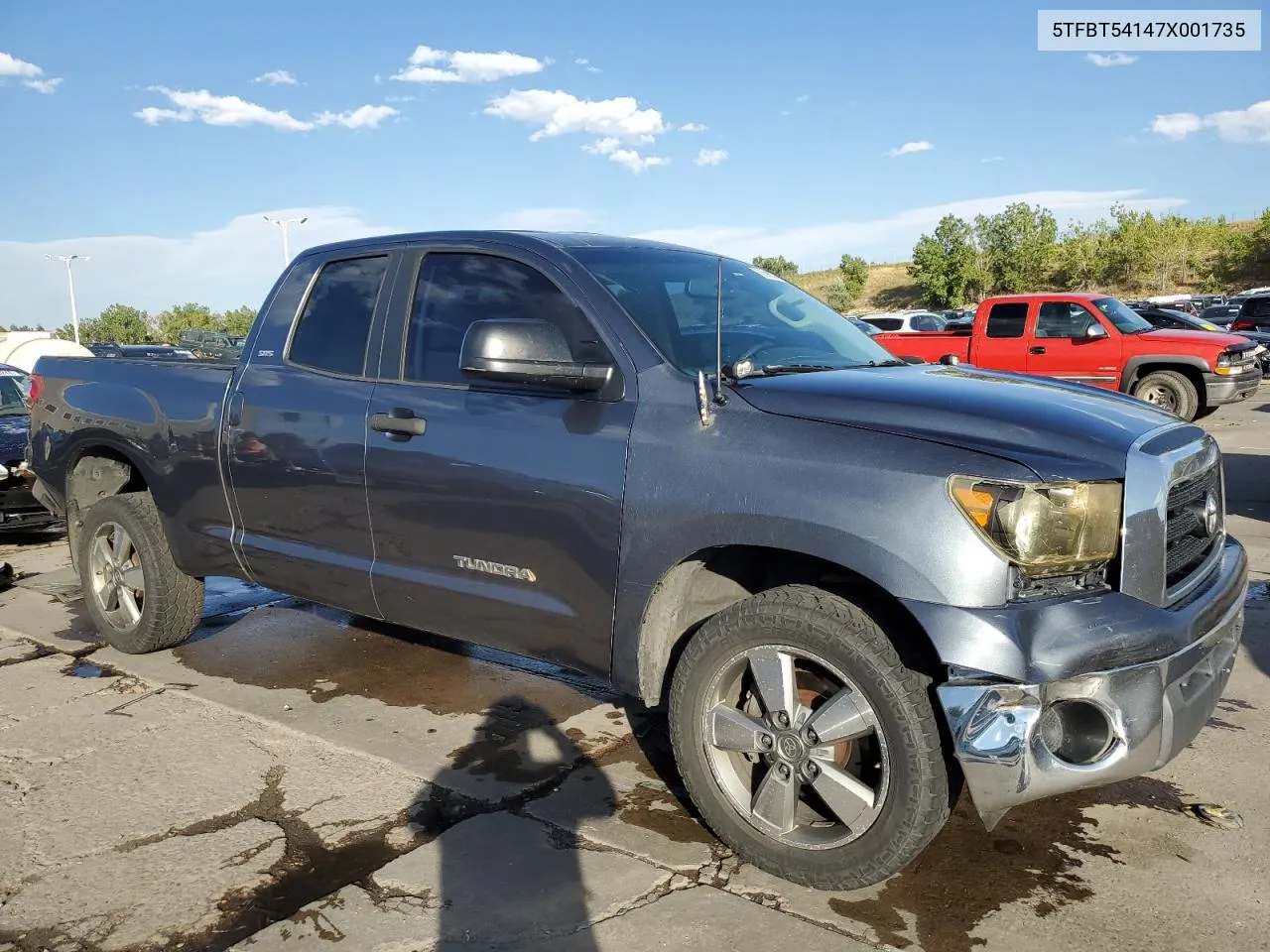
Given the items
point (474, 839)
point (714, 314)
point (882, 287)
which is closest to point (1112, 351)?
point (714, 314)

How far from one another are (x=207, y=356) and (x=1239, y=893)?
4738 millimetres

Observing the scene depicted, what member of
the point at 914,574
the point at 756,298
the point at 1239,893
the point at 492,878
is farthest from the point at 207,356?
the point at 1239,893

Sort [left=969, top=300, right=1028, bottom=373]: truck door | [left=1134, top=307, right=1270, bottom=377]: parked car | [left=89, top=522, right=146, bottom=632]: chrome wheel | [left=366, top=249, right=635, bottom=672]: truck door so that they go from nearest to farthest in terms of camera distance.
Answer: [left=366, top=249, right=635, bottom=672]: truck door
[left=89, top=522, right=146, bottom=632]: chrome wheel
[left=969, top=300, right=1028, bottom=373]: truck door
[left=1134, top=307, right=1270, bottom=377]: parked car

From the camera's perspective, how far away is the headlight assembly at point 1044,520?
8.19 feet

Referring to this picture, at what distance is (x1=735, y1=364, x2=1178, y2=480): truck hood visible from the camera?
8.48 ft

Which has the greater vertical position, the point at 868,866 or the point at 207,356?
the point at 207,356

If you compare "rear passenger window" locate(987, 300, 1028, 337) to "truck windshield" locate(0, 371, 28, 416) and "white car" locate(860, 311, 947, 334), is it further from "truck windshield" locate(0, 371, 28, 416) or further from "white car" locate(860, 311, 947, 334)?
"truck windshield" locate(0, 371, 28, 416)

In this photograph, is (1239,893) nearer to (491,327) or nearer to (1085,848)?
(1085,848)

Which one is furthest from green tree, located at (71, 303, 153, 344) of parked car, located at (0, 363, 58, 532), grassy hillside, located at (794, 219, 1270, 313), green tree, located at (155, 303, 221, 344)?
parked car, located at (0, 363, 58, 532)

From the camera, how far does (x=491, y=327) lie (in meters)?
3.12

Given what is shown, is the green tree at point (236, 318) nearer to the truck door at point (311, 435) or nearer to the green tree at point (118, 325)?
the green tree at point (118, 325)

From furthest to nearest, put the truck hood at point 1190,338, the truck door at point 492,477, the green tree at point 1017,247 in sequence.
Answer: the green tree at point 1017,247, the truck hood at point 1190,338, the truck door at point 492,477

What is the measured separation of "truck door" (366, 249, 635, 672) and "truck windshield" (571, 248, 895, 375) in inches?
7.5

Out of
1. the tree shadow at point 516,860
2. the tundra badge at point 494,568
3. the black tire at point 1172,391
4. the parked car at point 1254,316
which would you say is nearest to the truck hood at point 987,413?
the tundra badge at point 494,568
